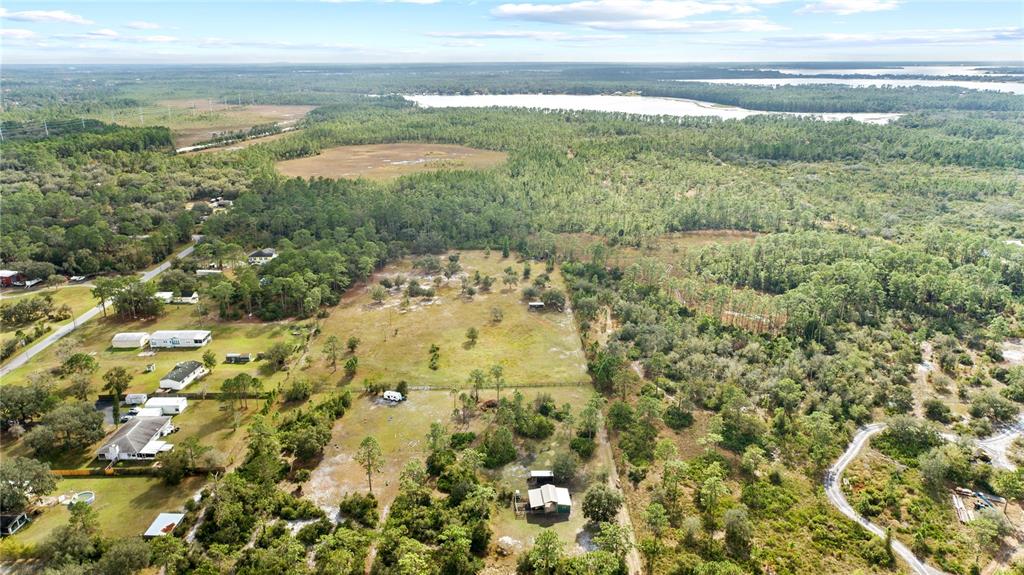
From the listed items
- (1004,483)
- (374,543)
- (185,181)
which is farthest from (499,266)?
(185,181)

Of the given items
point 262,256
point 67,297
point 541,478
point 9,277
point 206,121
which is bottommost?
point 541,478

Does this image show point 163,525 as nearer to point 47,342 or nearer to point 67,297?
point 47,342

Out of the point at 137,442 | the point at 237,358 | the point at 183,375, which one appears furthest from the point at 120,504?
the point at 237,358

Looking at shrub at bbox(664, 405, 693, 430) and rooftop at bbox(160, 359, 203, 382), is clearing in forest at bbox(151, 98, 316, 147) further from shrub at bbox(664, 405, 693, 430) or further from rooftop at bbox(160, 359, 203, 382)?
shrub at bbox(664, 405, 693, 430)

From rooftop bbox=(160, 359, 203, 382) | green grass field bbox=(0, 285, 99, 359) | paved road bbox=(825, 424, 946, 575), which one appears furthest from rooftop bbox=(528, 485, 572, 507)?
green grass field bbox=(0, 285, 99, 359)

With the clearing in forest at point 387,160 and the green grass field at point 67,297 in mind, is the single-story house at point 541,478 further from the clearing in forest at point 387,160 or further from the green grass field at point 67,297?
the clearing in forest at point 387,160

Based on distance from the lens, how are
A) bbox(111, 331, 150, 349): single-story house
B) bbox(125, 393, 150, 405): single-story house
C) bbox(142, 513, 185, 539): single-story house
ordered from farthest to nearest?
bbox(111, 331, 150, 349): single-story house
bbox(125, 393, 150, 405): single-story house
bbox(142, 513, 185, 539): single-story house
